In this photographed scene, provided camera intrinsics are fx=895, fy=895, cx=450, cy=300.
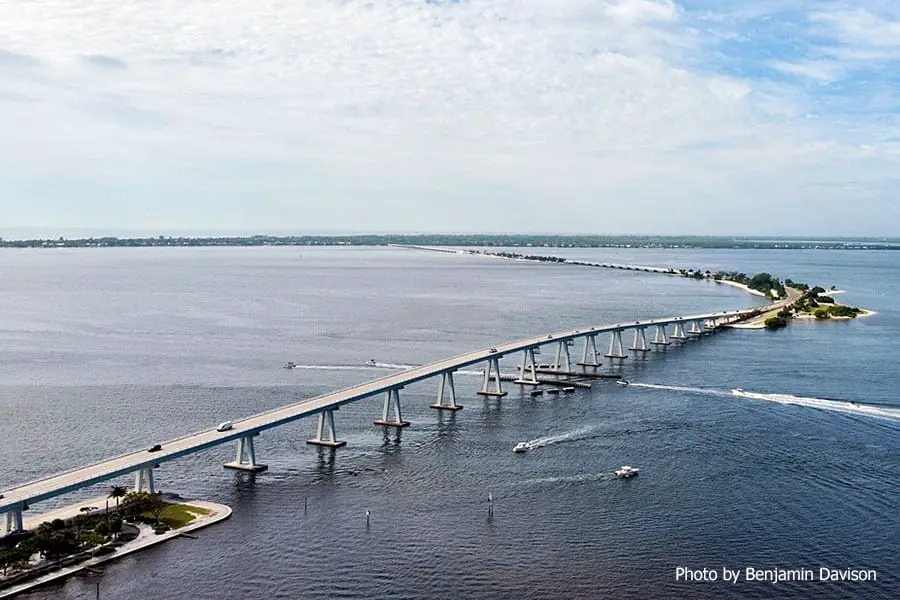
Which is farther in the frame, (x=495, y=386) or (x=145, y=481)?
(x=495, y=386)

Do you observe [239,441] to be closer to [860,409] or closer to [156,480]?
[156,480]

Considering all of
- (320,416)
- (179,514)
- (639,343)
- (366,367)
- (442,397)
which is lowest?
(179,514)

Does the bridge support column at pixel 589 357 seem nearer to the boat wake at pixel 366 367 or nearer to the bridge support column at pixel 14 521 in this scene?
the boat wake at pixel 366 367

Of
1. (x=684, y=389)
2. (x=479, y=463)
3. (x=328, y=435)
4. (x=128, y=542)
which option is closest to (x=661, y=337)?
(x=684, y=389)

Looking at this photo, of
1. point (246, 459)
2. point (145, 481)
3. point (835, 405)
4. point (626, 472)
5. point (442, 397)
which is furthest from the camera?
point (442, 397)

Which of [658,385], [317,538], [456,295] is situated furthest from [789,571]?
[456,295]

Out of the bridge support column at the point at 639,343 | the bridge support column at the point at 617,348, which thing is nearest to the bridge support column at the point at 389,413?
the bridge support column at the point at 617,348

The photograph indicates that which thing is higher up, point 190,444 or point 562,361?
point 190,444

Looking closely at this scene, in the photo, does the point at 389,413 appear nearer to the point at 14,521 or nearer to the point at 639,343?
the point at 14,521
